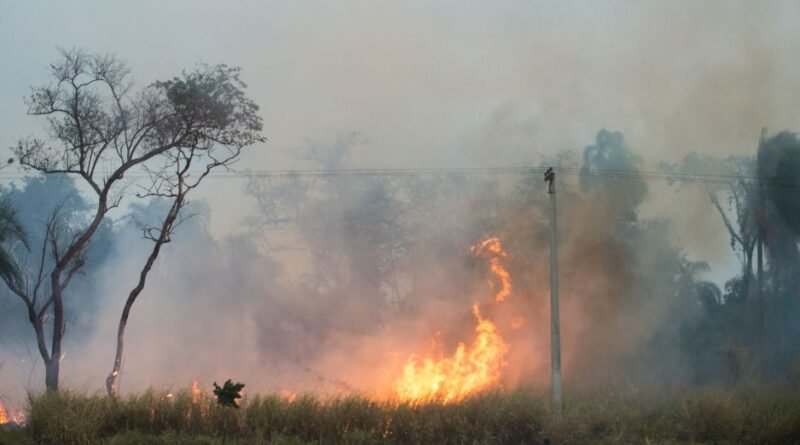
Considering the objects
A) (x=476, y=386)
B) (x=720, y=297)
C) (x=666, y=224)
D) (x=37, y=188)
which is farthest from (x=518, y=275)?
(x=37, y=188)

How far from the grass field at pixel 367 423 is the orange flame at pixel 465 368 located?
31.5 feet

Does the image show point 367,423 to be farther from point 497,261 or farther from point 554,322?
point 497,261

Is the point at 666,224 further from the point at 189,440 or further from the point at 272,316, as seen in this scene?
the point at 189,440

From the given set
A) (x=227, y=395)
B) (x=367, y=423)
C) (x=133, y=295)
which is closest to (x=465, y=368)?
(x=367, y=423)

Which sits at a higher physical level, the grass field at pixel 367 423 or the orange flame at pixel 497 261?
the orange flame at pixel 497 261

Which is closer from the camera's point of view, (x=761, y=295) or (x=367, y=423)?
(x=367, y=423)

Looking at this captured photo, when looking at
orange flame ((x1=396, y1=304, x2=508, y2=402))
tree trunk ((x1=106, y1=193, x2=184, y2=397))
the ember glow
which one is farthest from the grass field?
orange flame ((x1=396, y1=304, x2=508, y2=402))

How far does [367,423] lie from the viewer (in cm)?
1794

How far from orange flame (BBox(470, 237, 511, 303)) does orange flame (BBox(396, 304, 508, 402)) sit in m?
2.12

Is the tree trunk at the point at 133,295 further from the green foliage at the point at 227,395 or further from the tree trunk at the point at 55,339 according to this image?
the green foliage at the point at 227,395

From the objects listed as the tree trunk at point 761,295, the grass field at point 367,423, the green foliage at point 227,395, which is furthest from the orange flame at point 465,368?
the tree trunk at point 761,295

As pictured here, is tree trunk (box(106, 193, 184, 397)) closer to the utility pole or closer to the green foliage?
the green foliage

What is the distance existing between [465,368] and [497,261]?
5087mm

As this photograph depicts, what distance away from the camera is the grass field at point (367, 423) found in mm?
17203
